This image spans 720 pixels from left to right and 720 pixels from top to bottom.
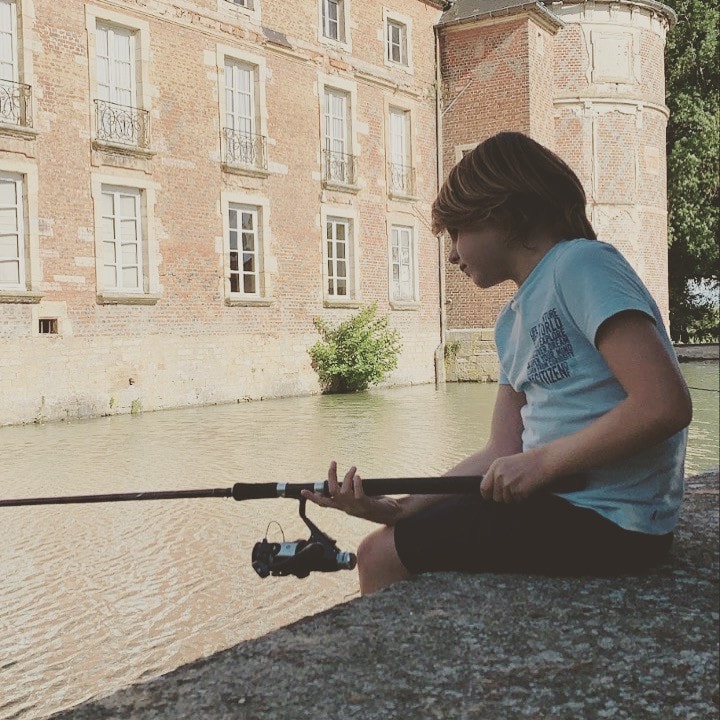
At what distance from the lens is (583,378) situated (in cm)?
215

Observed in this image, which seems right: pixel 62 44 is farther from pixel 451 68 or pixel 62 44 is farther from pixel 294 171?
pixel 451 68

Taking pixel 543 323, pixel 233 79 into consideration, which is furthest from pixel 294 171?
pixel 543 323

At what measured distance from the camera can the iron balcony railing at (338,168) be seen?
2045cm

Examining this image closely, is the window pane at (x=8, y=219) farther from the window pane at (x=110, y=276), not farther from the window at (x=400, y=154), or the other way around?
the window at (x=400, y=154)

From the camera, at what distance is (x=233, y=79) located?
18.4 m

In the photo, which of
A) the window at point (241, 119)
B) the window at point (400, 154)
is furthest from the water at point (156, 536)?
the window at point (400, 154)

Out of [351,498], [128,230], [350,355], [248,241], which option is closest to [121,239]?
[128,230]

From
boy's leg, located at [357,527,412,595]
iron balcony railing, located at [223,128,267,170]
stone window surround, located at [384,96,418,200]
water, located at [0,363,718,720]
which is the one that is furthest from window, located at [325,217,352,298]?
boy's leg, located at [357,527,412,595]

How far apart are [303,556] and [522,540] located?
1.75 ft

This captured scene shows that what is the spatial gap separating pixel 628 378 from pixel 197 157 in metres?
16.3

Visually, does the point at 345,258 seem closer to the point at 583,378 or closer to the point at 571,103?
the point at 571,103

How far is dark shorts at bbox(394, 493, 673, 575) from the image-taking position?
2223 millimetres

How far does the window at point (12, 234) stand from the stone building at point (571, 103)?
1163cm

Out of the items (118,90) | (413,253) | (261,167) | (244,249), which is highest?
(118,90)
